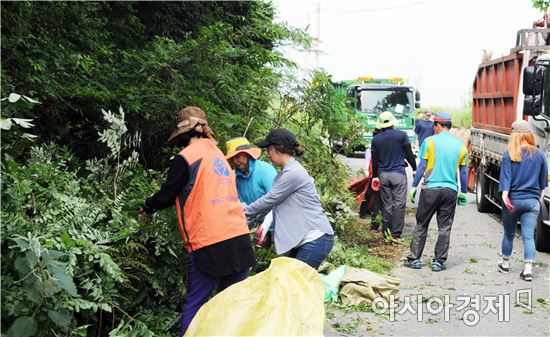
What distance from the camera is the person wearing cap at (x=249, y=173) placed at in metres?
6.33

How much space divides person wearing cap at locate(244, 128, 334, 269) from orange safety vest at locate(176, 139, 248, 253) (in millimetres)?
860

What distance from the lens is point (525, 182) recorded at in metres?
8.69

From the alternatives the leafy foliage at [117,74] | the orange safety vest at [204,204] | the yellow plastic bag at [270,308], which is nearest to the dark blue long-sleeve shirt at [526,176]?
the leafy foliage at [117,74]

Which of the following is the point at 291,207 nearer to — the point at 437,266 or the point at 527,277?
the point at 437,266

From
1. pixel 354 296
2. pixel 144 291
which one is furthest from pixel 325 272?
pixel 144 291

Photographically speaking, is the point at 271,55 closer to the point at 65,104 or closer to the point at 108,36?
the point at 108,36

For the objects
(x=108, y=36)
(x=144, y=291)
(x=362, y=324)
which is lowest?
(x=362, y=324)

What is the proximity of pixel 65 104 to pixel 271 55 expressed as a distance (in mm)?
2648

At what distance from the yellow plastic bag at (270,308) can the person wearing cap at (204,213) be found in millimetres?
646

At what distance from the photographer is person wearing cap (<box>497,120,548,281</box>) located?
8680 millimetres

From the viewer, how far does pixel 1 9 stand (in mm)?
6703

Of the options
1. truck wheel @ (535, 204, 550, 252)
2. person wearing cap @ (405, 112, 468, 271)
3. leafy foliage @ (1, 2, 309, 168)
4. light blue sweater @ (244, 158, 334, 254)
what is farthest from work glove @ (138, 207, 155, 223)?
truck wheel @ (535, 204, 550, 252)

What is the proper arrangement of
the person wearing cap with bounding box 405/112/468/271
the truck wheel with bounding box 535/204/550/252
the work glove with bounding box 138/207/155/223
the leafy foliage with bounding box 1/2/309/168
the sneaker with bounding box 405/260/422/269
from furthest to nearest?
the truck wheel with bounding box 535/204/550/252, the sneaker with bounding box 405/260/422/269, the person wearing cap with bounding box 405/112/468/271, the leafy foliage with bounding box 1/2/309/168, the work glove with bounding box 138/207/155/223

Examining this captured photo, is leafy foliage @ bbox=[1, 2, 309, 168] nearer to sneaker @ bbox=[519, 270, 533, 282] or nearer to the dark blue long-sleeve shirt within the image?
the dark blue long-sleeve shirt
